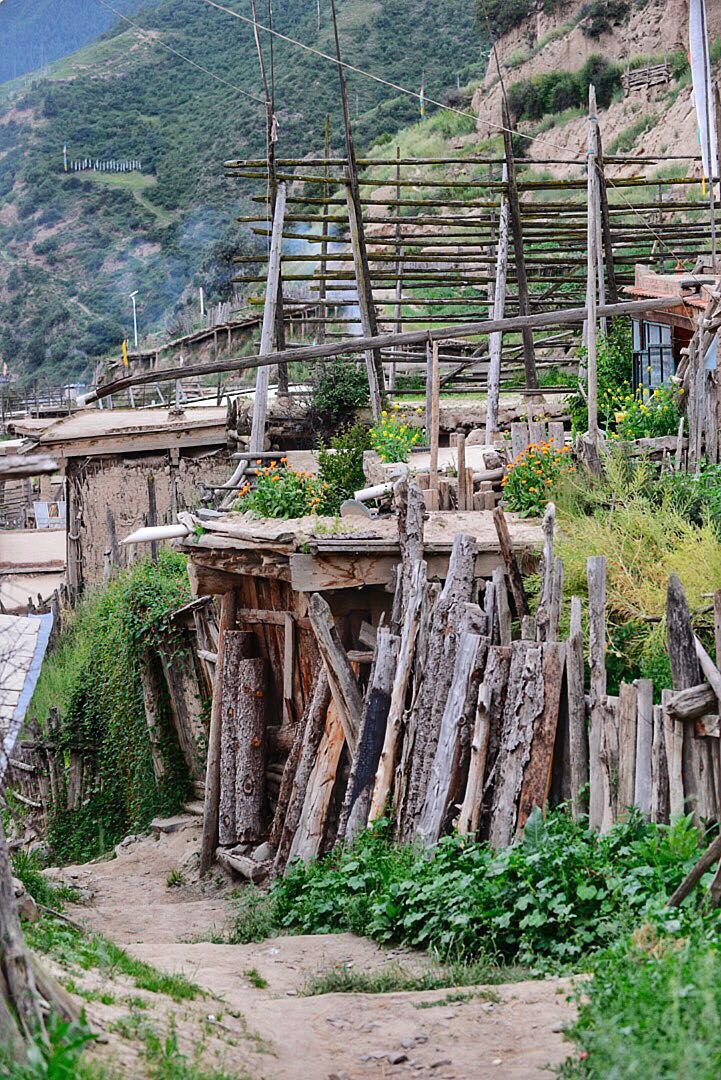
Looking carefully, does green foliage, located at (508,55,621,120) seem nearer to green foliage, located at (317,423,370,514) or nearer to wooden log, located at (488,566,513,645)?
green foliage, located at (317,423,370,514)

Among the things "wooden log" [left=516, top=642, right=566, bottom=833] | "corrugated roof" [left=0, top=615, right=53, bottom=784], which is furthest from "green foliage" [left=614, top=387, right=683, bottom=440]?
"corrugated roof" [left=0, top=615, right=53, bottom=784]

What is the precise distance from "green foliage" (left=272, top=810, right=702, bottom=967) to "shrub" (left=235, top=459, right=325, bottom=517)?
3.88 meters

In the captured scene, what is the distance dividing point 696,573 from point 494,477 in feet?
12.4

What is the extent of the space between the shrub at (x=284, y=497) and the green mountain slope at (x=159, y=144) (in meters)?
36.5

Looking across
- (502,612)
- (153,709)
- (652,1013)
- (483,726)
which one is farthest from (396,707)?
(153,709)

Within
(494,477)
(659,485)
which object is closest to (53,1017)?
(659,485)

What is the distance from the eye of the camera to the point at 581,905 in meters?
6.30

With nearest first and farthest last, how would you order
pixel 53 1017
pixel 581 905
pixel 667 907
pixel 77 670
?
pixel 53 1017, pixel 667 907, pixel 581 905, pixel 77 670

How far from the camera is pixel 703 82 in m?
13.5

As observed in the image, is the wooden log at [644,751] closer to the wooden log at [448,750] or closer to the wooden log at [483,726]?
the wooden log at [483,726]

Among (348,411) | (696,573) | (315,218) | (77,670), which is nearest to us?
(696,573)

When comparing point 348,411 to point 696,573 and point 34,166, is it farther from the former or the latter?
point 34,166

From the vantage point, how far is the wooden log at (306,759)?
982 centimetres

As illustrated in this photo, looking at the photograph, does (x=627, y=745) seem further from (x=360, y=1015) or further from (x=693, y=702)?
(x=360, y=1015)
